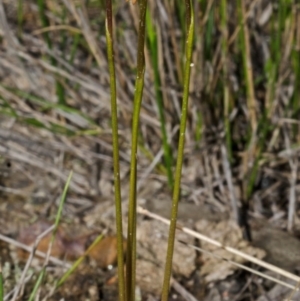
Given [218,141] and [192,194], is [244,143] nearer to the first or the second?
[218,141]

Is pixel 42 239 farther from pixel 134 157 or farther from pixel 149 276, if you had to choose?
pixel 134 157

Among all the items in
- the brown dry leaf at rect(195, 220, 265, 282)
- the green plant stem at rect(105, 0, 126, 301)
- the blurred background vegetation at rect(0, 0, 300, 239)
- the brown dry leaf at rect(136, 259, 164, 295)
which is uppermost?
the green plant stem at rect(105, 0, 126, 301)

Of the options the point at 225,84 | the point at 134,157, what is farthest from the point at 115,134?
the point at 225,84

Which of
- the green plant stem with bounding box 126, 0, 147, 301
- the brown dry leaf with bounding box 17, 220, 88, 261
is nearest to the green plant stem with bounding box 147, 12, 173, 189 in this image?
the brown dry leaf with bounding box 17, 220, 88, 261

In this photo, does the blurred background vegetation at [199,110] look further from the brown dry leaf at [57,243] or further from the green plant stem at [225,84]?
the brown dry leaf at [57,243]

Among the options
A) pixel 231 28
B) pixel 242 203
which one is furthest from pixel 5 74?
pixel 242 203

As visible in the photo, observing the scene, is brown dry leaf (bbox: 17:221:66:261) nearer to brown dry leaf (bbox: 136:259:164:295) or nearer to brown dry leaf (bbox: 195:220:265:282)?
brown dry leaf (bbox: 136:259:164:295)
